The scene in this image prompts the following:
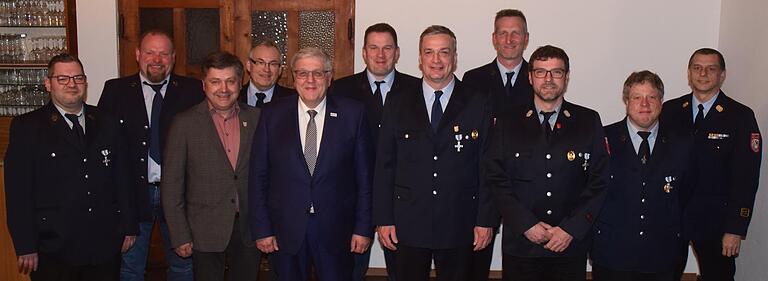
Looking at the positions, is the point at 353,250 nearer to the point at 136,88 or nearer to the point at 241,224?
the point at 241,224

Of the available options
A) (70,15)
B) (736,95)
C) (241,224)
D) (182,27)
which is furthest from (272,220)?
(736,95)

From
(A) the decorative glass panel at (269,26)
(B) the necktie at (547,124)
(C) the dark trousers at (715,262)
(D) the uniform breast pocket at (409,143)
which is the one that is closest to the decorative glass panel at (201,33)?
(A) the decorative glass panel at (269,26)

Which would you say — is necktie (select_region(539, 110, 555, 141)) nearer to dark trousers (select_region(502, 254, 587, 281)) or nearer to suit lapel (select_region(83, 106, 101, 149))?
dark trousers (select_region(502, 254, 587, 281))

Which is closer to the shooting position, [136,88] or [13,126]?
[13,126]

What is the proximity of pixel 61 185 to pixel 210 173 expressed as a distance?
27.4 inches

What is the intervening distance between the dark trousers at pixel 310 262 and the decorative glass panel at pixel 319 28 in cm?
212

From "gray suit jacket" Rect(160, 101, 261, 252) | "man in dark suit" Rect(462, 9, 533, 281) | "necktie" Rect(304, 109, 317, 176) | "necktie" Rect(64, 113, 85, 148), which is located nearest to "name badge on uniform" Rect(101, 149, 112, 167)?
"necktie" Rect(64, 113, 85, 148)

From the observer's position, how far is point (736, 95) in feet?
14.9

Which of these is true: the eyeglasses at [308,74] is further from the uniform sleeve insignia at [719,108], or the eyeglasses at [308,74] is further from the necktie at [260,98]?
the uniform sleeve insignia at [719,108]

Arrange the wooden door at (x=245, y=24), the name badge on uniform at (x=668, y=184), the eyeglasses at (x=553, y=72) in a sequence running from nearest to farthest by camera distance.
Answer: the eyeglasses at (x=553, y=72)
the name badge on uniform at (x=668, y=184)
the wooden door at (x=245, y=24)

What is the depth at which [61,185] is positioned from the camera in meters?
3.32

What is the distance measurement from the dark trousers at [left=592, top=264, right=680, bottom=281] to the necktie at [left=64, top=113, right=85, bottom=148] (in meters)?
2.53

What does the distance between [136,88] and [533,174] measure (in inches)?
87.6

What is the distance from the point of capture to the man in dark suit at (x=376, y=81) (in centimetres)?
389
